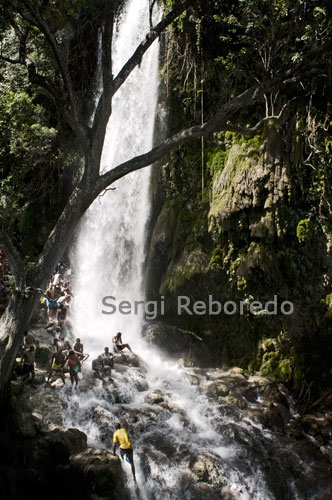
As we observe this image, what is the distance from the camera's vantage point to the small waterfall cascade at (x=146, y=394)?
7750 mm

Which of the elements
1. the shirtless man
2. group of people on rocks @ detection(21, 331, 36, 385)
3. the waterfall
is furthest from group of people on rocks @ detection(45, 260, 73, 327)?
group of people on rocks @ detection(21, 331, 36, 385)

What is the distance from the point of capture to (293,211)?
11.1 metres

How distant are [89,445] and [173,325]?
553cm

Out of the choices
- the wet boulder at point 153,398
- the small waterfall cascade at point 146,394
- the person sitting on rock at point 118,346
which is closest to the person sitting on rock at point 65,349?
the small waterfall cascade at point 146,394

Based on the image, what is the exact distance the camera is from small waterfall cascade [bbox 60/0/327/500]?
7.75 meters

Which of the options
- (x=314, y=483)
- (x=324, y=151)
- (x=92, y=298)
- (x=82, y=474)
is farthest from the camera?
(x=92, y=298)

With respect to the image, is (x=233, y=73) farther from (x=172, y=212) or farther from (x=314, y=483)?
(x=314, y=483)

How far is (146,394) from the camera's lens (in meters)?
9.97

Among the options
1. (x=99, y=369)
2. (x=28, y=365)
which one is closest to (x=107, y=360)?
(x=99, y=369)

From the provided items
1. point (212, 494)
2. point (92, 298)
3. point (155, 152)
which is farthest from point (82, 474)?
point (92, 298)

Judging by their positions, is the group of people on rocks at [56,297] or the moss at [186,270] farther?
the group of people on rocks at [56,297]

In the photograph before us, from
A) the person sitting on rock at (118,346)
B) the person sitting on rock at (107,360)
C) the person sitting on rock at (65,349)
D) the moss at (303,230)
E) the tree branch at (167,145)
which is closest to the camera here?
the tree branch at (167,145)

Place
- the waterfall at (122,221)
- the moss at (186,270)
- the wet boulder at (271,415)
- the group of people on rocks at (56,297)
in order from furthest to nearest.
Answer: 1. the waterfall at (122,221)
2. the group of people on rocks at (56,297)
3. the moss at (186,270)
4. the wet boulder at (271,415)

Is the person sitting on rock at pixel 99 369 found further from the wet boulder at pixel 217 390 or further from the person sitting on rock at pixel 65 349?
the wet boulder at pixel 217 390
